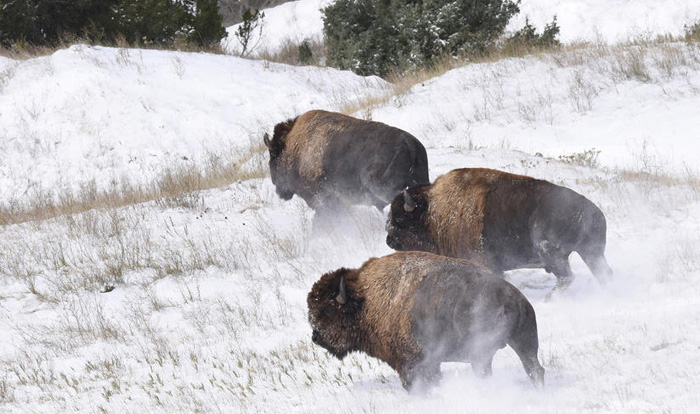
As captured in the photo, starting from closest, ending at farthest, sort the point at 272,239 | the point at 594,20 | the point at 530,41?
the point at 272,239
the point at 530,41
the point at 594,20

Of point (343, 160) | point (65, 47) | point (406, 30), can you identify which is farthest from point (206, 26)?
point (343, 160)

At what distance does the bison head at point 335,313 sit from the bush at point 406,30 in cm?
1515

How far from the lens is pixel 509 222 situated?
20.9 feet

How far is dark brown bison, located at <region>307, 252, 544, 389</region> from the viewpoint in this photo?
4676 millimetres

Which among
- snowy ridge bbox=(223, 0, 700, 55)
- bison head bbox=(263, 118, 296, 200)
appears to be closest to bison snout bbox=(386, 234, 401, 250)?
bison head bbox=(263, 118, 296, 200)

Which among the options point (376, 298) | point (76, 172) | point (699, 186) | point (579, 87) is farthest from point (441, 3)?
point (376, 298)

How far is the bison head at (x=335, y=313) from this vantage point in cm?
541

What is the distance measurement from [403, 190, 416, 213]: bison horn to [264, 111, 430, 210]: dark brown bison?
1442 millimetres

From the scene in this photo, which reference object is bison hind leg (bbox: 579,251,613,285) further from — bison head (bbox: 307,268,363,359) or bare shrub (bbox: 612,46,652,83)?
bare shrub (bbox: 612,46,652,83)

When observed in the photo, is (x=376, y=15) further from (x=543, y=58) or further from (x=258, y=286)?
(x=258, y=286)

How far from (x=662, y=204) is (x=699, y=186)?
92 cm

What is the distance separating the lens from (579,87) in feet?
51.9

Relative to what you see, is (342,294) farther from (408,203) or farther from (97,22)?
(97,22)

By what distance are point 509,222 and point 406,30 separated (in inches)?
676
